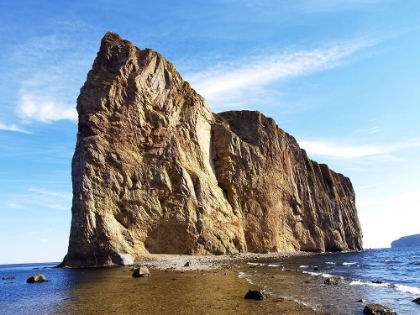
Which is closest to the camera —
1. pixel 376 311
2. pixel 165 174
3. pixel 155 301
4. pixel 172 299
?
pixel 376 311

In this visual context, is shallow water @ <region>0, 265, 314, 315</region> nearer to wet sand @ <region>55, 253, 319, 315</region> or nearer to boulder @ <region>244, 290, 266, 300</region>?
wet sand @ <region>55, 253, 319, 315</region>

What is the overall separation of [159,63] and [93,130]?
57.1 ft

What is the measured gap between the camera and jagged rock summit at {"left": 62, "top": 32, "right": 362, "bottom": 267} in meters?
44.1

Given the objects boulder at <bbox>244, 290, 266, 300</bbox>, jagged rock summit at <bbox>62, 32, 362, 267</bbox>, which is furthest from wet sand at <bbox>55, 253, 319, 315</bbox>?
jagged rock summit at <bbox>62, 32, 362, 267</bbox>

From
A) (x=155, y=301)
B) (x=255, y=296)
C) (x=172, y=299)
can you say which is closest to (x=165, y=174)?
(x=172, y=299)

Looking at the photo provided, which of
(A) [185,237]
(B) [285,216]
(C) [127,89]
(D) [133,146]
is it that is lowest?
(A) [185,237]

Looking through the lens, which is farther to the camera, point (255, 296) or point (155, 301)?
point (155, 301)

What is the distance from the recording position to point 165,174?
51.5 metres

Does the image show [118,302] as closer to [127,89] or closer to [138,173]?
[138,173]

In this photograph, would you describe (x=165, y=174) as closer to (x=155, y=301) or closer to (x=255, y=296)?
(x=155, y=301)

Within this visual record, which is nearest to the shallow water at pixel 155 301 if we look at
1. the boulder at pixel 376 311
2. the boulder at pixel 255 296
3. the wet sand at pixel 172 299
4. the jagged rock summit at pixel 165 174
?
the wet sand at pixel 172 299

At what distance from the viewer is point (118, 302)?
1569cm

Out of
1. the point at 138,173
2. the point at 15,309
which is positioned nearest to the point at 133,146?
the point at 138,173

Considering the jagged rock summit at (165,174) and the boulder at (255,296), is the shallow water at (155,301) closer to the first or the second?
the boulder at (255,296)
